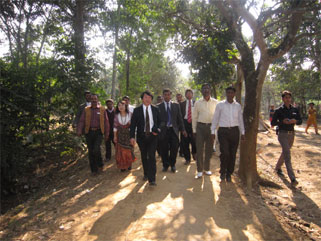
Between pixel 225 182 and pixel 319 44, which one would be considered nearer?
pixel 225 182

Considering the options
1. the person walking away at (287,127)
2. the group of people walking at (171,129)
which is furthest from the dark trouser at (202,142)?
the person walking away at (287,127)

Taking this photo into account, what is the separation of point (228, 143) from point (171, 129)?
134 cm

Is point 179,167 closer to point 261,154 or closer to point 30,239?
point 30,239

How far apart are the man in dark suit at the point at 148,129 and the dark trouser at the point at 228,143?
4.41 feet

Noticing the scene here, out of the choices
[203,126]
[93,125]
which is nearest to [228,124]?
[203,126]

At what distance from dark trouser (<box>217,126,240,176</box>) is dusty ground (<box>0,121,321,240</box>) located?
1.65 feet

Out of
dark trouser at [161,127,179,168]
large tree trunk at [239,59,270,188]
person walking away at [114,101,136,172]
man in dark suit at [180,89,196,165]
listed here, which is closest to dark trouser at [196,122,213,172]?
dark trouser at [161,127,179,168]

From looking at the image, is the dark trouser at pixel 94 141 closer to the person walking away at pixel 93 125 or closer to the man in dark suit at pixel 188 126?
the person walking away at pixel 93 125

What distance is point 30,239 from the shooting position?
127 inches

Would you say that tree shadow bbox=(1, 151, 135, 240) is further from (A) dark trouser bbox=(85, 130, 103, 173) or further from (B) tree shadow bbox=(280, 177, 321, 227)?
(B) tree shadow bbox=(280, 177, 321, 227)

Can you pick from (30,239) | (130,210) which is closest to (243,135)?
(130,210)

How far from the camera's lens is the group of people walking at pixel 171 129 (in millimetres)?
4617

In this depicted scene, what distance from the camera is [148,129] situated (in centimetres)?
453

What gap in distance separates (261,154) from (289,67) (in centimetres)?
1253
